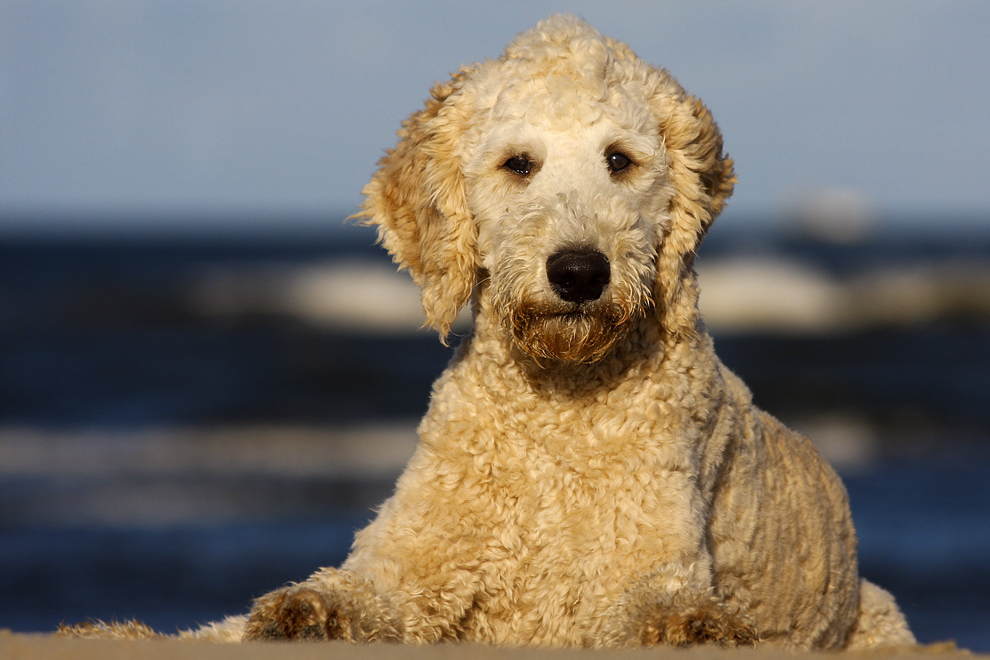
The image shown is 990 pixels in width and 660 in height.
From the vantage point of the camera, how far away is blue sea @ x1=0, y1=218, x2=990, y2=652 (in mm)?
8906

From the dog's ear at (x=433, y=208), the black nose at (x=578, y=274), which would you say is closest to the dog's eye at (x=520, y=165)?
the dog's ear at (x=433, y=208)

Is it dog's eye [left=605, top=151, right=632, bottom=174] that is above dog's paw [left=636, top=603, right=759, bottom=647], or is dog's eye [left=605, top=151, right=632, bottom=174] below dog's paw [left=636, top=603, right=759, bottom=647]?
→ above

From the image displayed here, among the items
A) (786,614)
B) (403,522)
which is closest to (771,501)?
(786,614)

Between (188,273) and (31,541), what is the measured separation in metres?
31.8

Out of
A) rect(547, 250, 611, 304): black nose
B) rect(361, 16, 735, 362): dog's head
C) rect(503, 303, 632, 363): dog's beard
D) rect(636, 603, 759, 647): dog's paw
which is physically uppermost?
rect(361, 16, 735, 362): dog's head

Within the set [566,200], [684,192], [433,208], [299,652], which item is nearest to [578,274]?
[566,200]

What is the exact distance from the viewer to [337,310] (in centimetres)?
3303

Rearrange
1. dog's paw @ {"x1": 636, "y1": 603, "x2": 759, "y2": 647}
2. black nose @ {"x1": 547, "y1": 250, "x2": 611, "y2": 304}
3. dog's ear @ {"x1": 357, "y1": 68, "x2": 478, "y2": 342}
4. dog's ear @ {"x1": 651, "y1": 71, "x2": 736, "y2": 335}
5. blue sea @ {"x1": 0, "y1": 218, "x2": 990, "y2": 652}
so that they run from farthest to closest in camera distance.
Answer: blue sea @ {"x1": 0, "y1": 218, "x2": 990, "y2": 652} → dog's ear @ {"x1": 357, "y1": 68, "x2": 478, "y2": 342} → dog's ear @ {"x1": 651, "y1": 71, "x2": 736, "y2": 335} → black nose @ {"x1": 547, "y1": 250, "x2": 611, "y2": 304} → dog's paw @ {"x1": 636, "y1": 603, "x2": 759, "y2": 647}

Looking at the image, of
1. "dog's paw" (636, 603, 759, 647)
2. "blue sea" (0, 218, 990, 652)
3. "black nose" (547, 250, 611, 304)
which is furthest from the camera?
"blue sea" (0, 218, 990, 652)

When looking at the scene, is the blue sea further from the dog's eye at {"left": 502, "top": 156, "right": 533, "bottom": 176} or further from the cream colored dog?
the dog's eye at {"left": 502, "top": 156, "right": 533, "bottom": 176}

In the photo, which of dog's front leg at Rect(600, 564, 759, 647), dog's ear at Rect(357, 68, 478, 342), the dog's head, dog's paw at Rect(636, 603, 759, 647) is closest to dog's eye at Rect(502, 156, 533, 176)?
the dog's head

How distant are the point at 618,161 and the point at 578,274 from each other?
57 cm

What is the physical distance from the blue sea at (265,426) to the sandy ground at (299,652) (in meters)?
4.83

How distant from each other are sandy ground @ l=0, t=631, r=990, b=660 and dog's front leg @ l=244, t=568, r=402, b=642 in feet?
0.42
